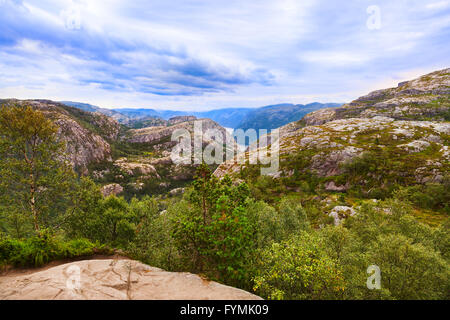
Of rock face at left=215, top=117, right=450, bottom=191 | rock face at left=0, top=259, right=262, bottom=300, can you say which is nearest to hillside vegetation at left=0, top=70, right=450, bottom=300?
rock face at left=0, top=259, right=262, bottom=300

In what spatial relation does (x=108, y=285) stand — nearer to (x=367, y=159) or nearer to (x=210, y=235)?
(x=210, y=235)

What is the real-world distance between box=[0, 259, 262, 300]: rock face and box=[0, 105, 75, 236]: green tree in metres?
15.7

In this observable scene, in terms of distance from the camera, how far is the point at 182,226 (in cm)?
1689

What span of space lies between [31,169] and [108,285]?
24465 millimetres

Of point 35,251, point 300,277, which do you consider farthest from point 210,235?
point 35,251

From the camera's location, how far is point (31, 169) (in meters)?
26.1

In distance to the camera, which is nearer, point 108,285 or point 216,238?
point 108,285

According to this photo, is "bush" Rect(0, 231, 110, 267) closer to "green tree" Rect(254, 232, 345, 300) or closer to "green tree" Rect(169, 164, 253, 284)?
"green tree" Rect(169, 164, 253, 284)

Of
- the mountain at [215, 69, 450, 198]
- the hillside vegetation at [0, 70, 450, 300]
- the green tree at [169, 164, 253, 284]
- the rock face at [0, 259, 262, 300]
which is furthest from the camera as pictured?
the mountain at [215, 69, 450, 198]

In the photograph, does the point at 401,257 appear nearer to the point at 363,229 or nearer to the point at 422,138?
the point at 363,229

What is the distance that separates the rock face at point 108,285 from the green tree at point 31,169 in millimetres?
15727

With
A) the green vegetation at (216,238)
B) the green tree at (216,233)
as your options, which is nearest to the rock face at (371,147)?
the green vegetation at (216,238)

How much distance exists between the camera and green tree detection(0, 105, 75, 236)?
25.0 metres
